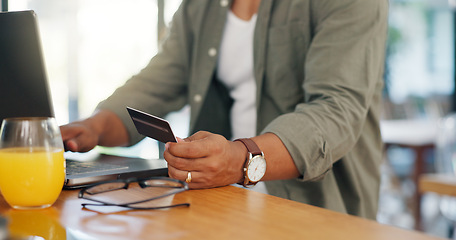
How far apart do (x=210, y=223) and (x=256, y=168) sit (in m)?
0.28

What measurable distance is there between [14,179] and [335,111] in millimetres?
641

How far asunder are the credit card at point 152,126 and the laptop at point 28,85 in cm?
11

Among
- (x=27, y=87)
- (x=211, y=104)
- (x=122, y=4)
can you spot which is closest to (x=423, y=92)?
(x=122, y=4)

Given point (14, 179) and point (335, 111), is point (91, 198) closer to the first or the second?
point (14, 179)

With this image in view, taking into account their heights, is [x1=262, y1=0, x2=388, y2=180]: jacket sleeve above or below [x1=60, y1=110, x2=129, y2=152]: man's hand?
above

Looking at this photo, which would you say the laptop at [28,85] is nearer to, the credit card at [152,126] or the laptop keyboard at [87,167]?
the laptop keyboard at [87,167]

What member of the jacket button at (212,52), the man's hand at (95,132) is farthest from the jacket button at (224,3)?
the man's hand at (95,132)

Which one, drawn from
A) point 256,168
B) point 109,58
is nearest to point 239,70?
point 256,168

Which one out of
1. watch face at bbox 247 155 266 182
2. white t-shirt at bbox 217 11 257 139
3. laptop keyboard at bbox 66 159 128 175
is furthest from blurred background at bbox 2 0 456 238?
watch face at bbox 247 155 266 182

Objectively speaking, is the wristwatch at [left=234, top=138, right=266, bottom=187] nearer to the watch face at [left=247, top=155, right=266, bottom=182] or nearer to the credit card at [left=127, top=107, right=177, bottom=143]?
the watch face at [left=247, top=155, right=266, bottom=182]

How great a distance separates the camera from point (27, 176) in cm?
67

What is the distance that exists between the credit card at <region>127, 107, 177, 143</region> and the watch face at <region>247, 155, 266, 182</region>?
0.52 feet

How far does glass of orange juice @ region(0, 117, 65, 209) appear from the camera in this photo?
666mm

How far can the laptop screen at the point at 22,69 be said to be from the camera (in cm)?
92
